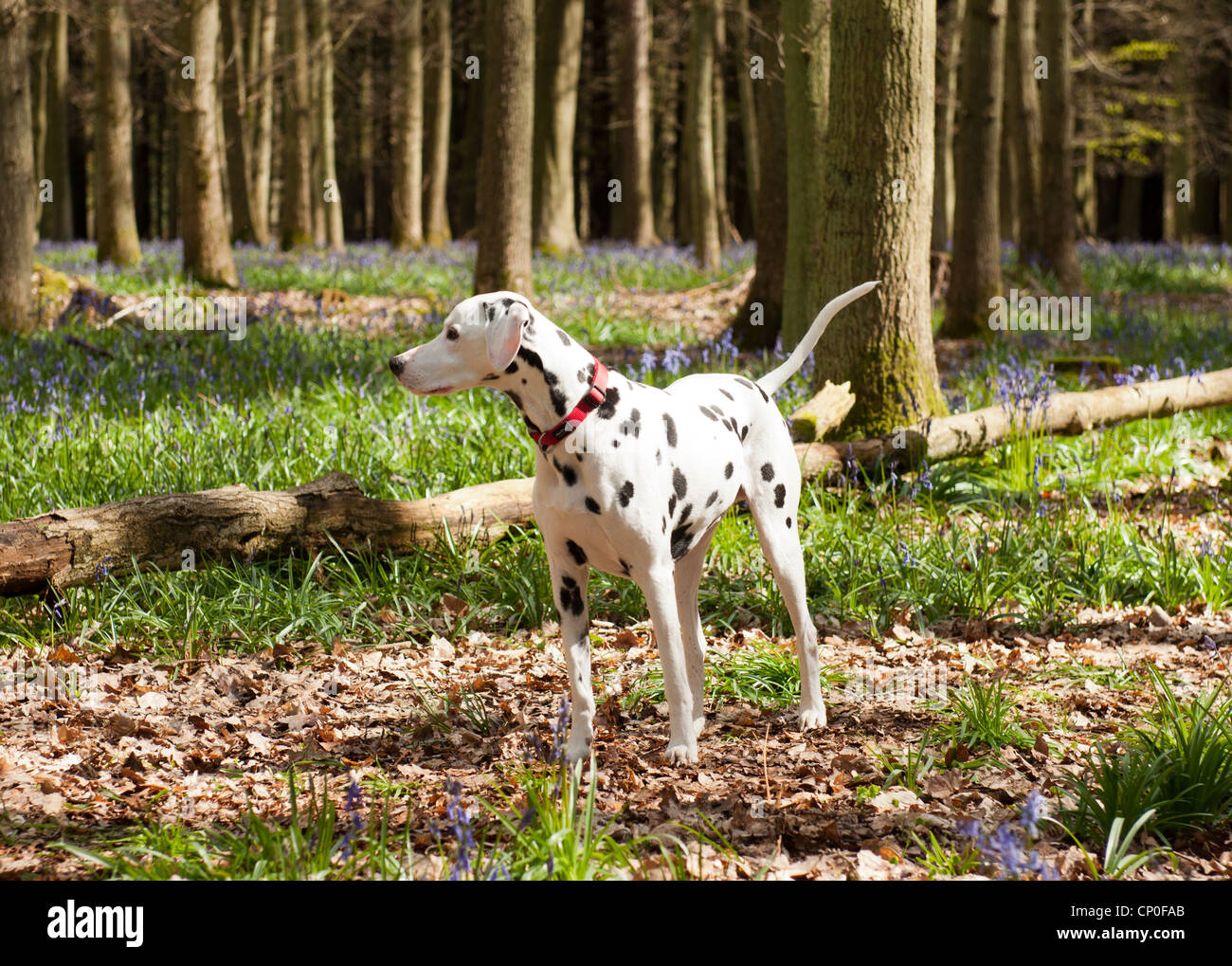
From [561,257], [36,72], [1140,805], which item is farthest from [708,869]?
[36,72]

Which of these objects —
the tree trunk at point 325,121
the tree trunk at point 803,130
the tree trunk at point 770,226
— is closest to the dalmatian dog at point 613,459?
the tree trunk at point 803,130

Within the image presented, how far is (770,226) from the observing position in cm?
1073

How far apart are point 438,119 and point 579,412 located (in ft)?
62.7

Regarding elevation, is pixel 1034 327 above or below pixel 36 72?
below

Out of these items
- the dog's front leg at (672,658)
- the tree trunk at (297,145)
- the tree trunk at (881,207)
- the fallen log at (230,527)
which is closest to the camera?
the dog's front leg at (672,658)

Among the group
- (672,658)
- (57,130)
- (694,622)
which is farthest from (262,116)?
(672,658)

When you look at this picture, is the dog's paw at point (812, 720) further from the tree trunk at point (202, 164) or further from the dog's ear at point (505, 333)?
the tree trunk at point (202, 164)

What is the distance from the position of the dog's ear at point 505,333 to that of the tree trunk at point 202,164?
462 inches

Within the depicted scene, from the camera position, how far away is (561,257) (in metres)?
17.7

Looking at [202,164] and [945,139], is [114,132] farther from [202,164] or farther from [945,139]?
[945,139]

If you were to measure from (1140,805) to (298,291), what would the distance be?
41.6 feet

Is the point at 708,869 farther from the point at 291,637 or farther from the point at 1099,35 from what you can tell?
the point at 1099,35

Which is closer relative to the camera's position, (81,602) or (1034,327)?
(81,602)

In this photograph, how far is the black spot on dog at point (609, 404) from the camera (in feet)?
10.8
